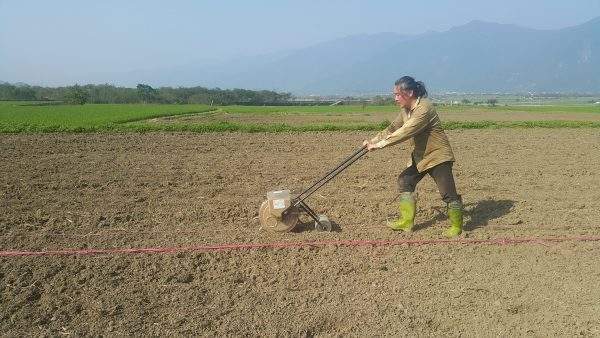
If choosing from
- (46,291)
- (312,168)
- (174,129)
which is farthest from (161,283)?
(174,129)

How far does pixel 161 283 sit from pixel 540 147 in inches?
475

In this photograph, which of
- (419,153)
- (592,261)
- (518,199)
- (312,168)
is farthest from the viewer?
(312,168)

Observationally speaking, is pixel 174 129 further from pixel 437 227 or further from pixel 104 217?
pixel 437 227

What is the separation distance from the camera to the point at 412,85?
5652 mm

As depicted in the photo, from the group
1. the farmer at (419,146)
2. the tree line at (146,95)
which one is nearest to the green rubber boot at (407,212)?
the farmer at (419,146)

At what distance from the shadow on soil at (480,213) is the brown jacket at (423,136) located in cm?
103

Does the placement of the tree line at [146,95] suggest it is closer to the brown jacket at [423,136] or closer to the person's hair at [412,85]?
the brown jacket at [423,136]

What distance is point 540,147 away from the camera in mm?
13875

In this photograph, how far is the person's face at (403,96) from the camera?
5668mm

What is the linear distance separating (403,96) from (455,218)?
1537 mm

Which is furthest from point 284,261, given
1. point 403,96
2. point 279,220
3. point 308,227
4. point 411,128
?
point 403,96

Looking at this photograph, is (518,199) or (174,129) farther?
(174,129)

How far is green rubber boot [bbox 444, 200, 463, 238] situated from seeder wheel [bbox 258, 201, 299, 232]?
1.76 metres

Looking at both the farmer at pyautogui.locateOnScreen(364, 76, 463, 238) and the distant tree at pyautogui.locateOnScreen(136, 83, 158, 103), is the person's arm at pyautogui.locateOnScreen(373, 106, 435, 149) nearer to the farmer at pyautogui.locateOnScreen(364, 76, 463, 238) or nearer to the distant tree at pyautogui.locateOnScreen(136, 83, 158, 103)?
the farmer at pyautogui.locateOnScreen(364, 76, 463, 238)
